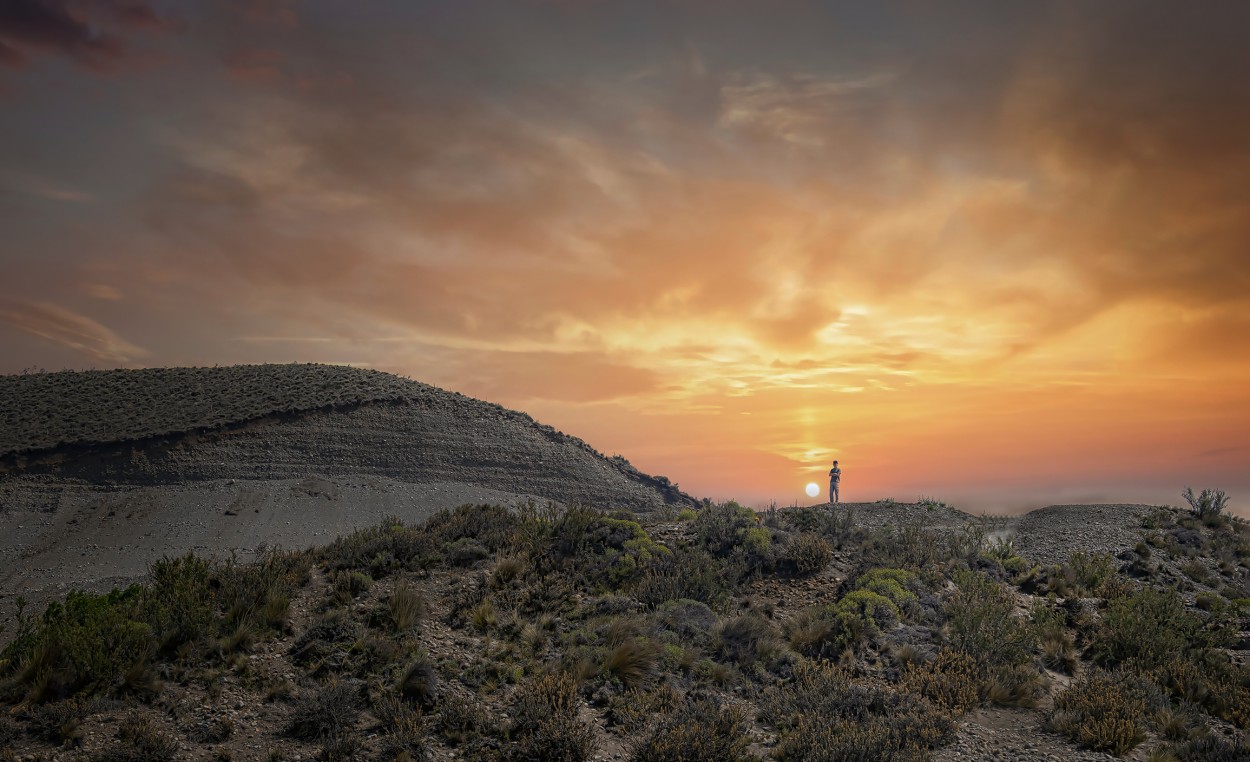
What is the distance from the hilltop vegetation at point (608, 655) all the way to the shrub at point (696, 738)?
0.03m

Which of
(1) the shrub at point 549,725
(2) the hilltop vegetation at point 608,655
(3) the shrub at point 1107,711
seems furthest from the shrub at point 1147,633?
(1) the shrub at point 549,725

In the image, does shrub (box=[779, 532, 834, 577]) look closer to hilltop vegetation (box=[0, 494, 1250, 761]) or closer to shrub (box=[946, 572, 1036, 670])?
hilltop vegetation (box=[0, 494, 1250, 761])

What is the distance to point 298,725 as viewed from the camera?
31.5ft

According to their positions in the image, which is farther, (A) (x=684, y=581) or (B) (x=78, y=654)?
(A) (x=684, y=581)

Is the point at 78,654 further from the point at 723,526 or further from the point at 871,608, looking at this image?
the point at 871,608

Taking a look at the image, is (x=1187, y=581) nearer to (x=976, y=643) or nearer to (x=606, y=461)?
(x=976, y=643)

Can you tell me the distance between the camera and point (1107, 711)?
35.6ft

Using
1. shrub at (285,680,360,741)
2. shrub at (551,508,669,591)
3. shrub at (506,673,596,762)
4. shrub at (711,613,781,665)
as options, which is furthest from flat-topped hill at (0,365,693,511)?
shrub at (506,673,596,762)

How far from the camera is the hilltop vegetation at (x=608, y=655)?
948cm

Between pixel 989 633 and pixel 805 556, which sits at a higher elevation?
pixel 805 556

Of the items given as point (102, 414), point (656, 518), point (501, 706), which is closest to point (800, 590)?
point (656, 518)

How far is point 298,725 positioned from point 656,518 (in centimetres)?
1216

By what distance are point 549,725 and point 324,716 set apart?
3.09 metres

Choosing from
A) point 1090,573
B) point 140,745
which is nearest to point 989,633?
point 1090,573
